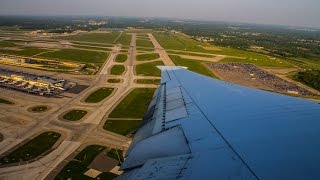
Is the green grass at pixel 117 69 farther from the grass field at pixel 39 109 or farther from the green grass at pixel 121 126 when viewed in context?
the green grass at pixel 121 126

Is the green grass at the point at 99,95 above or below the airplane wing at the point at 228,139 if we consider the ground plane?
below

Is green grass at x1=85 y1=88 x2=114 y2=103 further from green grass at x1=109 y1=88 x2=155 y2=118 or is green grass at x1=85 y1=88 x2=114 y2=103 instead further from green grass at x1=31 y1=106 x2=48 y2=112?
green grass at x1=31 y1=106 x2=48 y2=112

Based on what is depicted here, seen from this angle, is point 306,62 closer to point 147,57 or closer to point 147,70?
point 147,57

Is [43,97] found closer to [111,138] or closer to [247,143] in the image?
[111,138]

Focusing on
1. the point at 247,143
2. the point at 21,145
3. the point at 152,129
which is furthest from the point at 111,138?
the point at 247,143

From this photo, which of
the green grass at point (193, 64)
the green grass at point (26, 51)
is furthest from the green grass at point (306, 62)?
the green grass at point (26, 51)

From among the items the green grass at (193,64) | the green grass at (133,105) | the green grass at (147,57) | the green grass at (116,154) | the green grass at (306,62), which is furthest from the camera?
the green grass at (306,62)

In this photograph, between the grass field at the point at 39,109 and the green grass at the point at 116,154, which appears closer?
the green grass at the point at 116,154

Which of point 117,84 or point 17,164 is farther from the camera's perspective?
point 117,84
